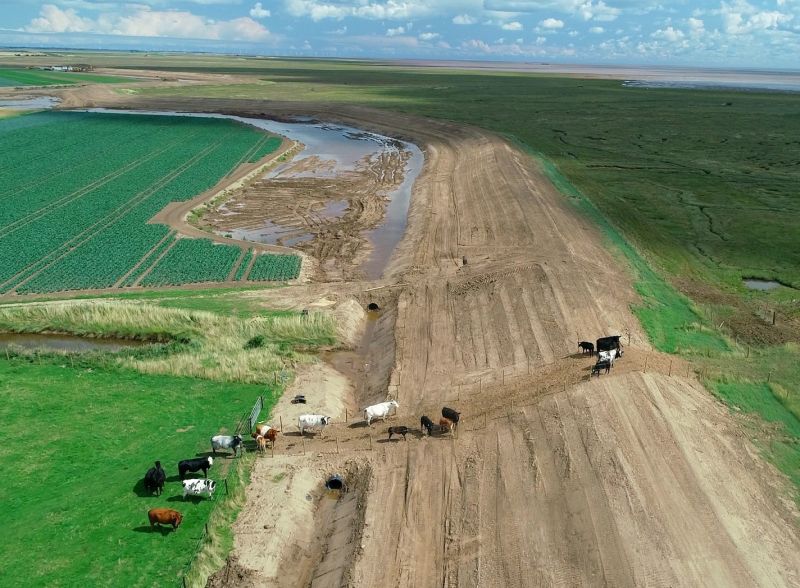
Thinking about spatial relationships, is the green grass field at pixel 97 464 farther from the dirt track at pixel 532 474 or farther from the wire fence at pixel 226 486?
the dirt track at pixel 532 474

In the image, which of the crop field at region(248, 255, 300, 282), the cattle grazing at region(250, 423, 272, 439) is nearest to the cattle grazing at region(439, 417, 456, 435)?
the cattle grazing at region(250, 423, 272, 439)

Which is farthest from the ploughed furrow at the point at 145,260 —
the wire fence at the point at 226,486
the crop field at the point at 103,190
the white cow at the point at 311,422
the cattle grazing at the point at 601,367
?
the cattle grazing at the point at 601,367

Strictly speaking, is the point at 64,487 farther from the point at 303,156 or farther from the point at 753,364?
the point at 303,156

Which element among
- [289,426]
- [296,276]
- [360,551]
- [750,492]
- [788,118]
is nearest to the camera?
[360,551]

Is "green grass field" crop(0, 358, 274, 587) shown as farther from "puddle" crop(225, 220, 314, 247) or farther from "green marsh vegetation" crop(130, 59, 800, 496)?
"puddle" crop(225, 220, 314, 247)

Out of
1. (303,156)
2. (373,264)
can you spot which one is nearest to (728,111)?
(303,156)

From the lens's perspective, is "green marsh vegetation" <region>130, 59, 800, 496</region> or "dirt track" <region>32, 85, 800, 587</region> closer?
"dirt track" <region>32, 85, 800, 587</region>

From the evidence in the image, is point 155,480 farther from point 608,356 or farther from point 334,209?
point 334,209
